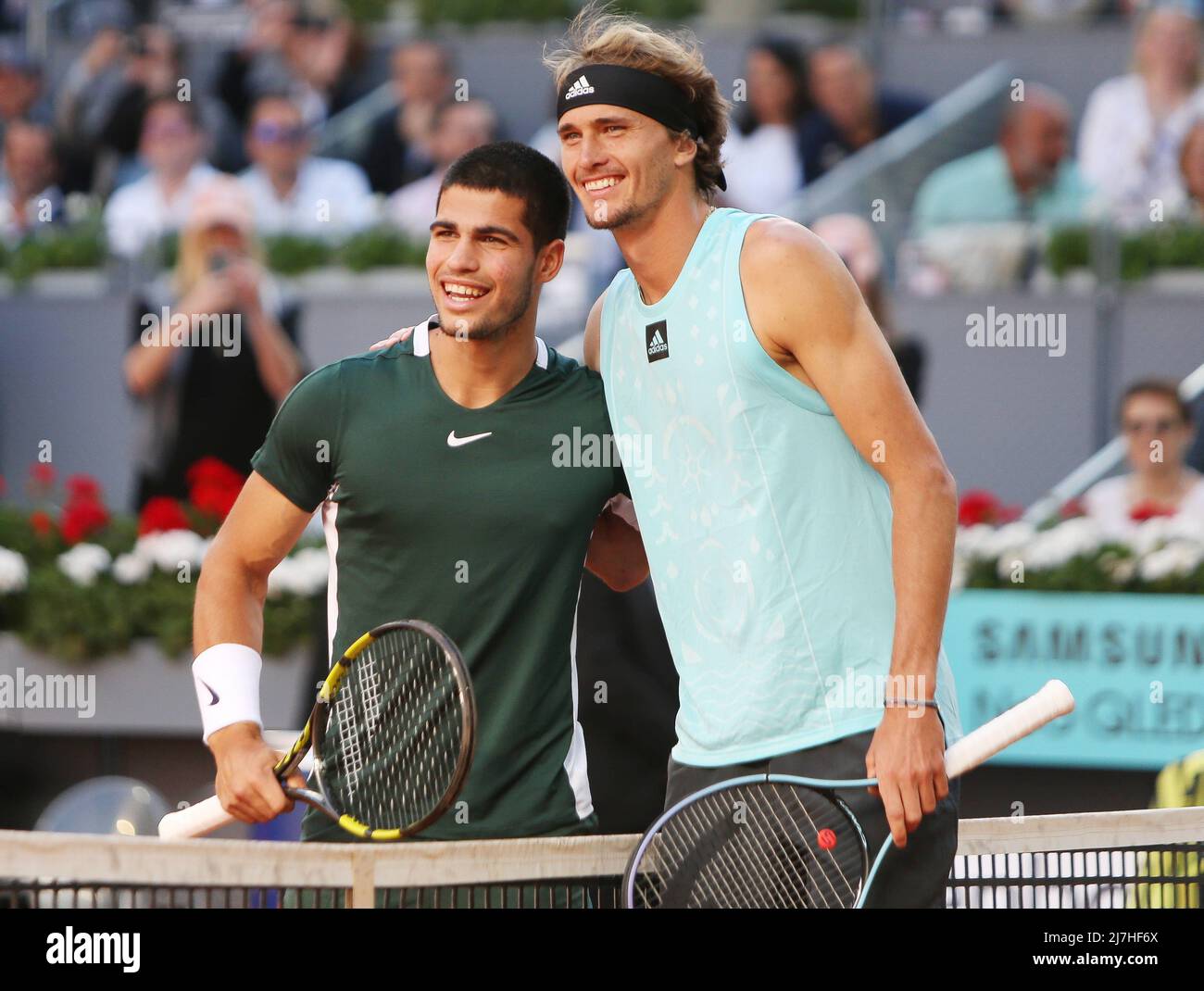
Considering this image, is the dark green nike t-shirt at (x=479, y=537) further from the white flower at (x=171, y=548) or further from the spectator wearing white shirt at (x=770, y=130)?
the spectator wearing white shirt at (x=770, y=130)

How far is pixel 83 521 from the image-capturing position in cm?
694

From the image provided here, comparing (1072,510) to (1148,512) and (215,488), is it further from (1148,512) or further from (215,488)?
(215,488)

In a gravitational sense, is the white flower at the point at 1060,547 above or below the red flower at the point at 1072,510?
below

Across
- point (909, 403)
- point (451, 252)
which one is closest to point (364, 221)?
point (451, 252)

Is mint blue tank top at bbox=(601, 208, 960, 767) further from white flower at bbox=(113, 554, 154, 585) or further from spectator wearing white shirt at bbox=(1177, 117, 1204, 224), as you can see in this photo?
spectator wearing white shirt at bbox=(1177, 117, 1204, 224)

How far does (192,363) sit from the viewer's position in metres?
7.77

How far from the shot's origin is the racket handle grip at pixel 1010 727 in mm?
3039

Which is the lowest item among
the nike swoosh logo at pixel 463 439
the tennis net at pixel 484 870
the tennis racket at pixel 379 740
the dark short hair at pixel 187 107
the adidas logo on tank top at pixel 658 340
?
the tennis net at pixel 484 870

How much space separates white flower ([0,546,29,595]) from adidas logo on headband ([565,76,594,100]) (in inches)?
155

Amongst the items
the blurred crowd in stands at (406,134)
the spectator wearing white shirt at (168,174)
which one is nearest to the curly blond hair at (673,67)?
the blurred crowd in stands at (406,134)

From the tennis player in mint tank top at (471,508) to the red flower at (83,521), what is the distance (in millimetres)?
3527

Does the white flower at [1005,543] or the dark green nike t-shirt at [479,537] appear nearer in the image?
the dark green nike t-shirt at [479,537]
